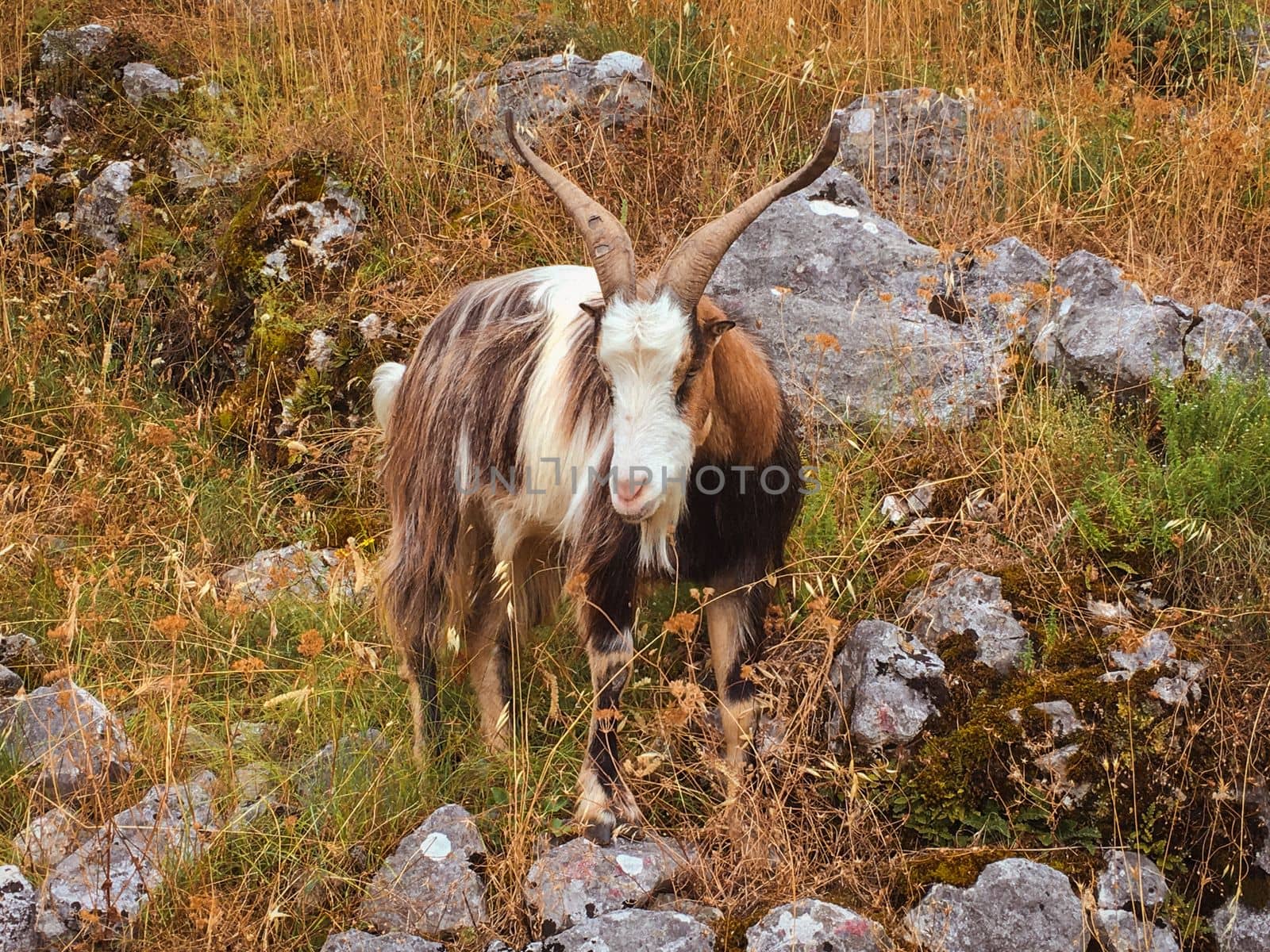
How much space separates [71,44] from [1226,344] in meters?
6.66

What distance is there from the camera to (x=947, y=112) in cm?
677

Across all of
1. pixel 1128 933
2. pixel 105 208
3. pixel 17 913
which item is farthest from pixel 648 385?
pixel 105 208

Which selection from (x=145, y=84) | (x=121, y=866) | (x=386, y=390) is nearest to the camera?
(x=121, y=866)

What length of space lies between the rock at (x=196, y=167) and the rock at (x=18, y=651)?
11.0ft

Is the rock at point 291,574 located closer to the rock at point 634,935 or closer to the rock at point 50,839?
the rock at point 50,839

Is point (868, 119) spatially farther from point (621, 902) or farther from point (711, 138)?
point (621, 902)

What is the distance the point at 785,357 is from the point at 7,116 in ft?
16.6

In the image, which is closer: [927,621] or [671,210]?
[927,621]

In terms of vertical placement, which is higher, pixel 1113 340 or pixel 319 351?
pixel 1113 340

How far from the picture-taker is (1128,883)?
3.62 metres

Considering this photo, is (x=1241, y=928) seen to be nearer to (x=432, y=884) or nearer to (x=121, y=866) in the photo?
(x=432, y=884)

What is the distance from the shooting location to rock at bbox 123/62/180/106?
25.7ft

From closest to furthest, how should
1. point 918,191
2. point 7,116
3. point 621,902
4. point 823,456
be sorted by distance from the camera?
point 621,902 → point 823,456 → point 918,191 → point 7,116

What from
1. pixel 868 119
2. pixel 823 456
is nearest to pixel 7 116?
pixel 868 119
